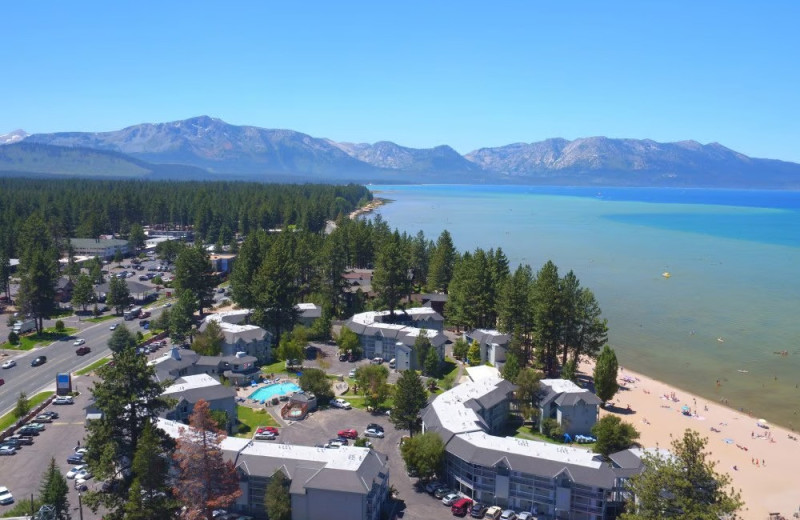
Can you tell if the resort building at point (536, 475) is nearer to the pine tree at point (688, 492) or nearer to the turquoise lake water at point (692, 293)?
the pine tree at point (688, 492)

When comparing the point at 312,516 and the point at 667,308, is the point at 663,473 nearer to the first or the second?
the point at 312,516

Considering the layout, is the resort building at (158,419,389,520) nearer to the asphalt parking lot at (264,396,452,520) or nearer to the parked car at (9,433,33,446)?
the asphalt parking lot at (264,396,452,520)

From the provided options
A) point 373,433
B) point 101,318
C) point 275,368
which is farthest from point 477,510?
point 101,318

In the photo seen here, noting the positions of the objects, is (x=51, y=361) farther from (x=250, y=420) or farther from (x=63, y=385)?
(x=250, y=420)

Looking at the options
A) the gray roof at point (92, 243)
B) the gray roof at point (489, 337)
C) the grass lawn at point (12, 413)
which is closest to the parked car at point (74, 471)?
the grass lawn at point (12, 413)

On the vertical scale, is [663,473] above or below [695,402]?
above

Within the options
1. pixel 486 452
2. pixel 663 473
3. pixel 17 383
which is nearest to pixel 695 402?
pixel 486 452
